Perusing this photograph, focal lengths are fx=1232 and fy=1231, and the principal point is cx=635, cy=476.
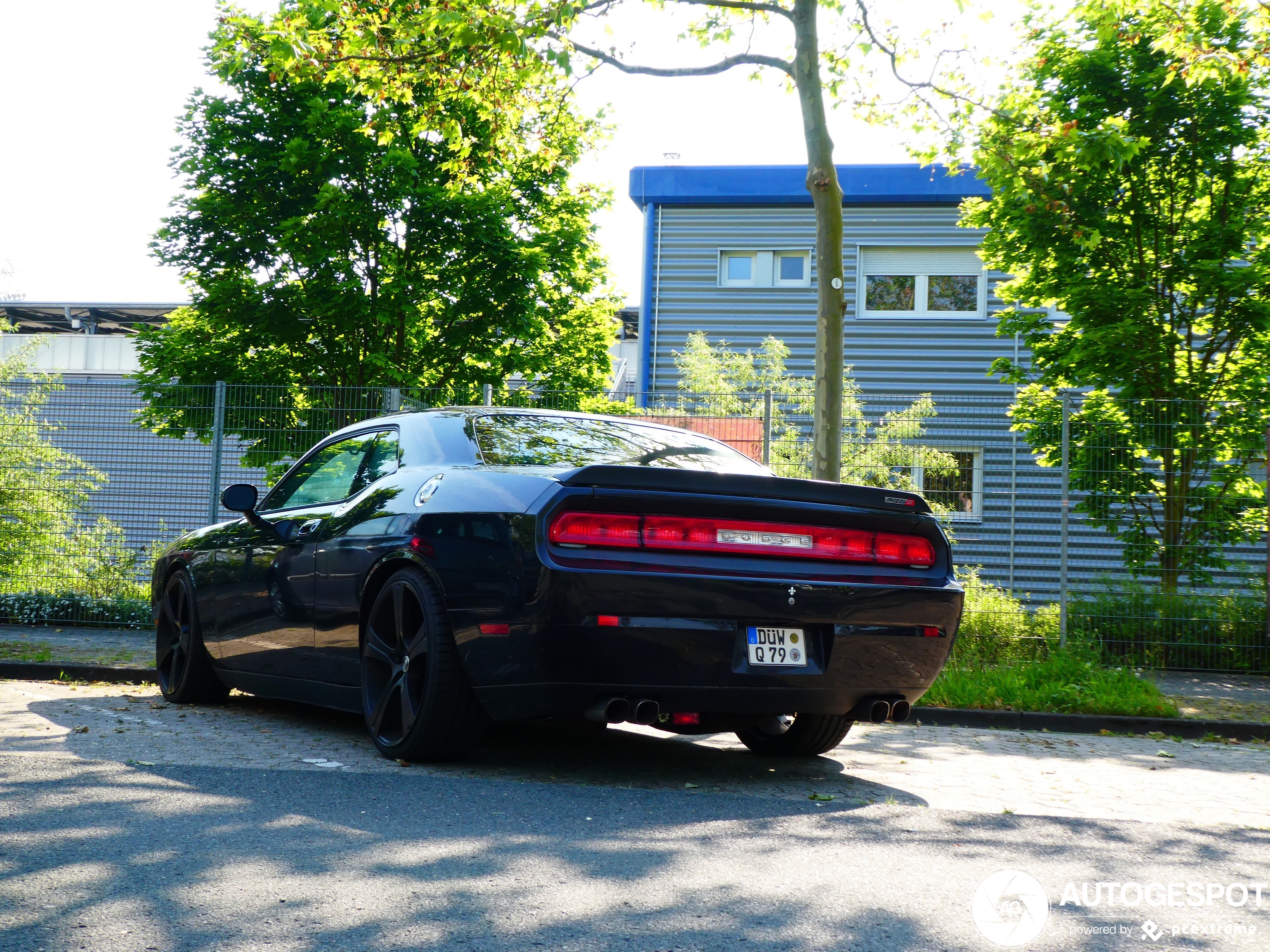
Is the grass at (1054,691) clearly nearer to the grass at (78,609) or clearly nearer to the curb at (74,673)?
the curb at (74,673)

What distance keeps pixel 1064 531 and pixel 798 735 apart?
5850 mm

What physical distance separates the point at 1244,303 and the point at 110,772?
37.3ft

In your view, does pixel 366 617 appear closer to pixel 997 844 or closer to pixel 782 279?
pixel 997 844

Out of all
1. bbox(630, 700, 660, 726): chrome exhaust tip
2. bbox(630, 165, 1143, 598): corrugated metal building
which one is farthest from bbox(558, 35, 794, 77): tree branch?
bbox(630, 165, 1143, 598): corrugated metal building

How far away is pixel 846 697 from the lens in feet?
16.3

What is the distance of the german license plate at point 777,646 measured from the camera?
4.68m

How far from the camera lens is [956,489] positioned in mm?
10664

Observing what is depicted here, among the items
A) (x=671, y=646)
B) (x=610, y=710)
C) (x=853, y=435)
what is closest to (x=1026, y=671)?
(x=853, y=435)

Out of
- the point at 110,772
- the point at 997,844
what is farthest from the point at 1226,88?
the point at 110,772

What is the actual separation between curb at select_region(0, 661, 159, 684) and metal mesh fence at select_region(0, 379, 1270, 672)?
3.07m

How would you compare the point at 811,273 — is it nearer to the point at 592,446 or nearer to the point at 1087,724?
the point at 1087,724

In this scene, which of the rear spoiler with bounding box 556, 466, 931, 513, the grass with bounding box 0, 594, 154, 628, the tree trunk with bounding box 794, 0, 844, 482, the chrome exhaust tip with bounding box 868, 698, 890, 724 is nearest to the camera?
the rear spoiler with bounding box 556, 466, 931, 513

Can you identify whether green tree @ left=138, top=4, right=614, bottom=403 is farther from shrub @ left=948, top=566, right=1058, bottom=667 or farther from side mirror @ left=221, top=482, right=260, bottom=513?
side mirror @ left=221, top=482, right=260, bottom=513

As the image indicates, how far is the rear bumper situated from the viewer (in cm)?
446
